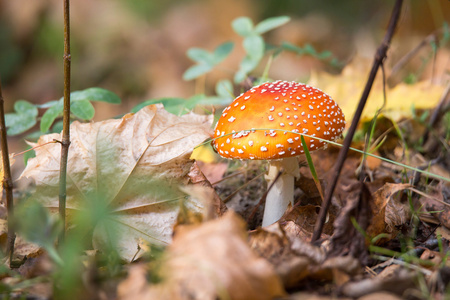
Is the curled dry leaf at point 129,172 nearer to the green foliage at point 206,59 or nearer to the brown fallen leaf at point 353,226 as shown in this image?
the brown fallen leaf at point 353,226

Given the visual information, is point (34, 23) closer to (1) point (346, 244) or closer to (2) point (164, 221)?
(2) point (164, 221)

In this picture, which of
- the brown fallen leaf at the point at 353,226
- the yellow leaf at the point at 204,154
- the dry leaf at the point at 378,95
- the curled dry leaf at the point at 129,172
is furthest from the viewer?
the dry leaf at the point at 378,95

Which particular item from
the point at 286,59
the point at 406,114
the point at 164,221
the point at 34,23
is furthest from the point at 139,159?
the point at 34,23

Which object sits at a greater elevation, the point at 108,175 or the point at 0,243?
the point at 108,175

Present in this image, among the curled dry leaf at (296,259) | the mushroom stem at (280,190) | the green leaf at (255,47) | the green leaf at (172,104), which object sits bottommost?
the mushroom stem at (280,190)

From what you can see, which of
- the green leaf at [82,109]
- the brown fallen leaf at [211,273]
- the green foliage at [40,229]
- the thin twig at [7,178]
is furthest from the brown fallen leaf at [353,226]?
the green leaf at [82,109]

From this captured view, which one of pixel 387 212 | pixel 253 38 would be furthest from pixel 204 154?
pixel 387 212

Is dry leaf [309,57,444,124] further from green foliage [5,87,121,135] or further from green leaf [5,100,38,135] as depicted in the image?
green leaf [5,100,38,135]
